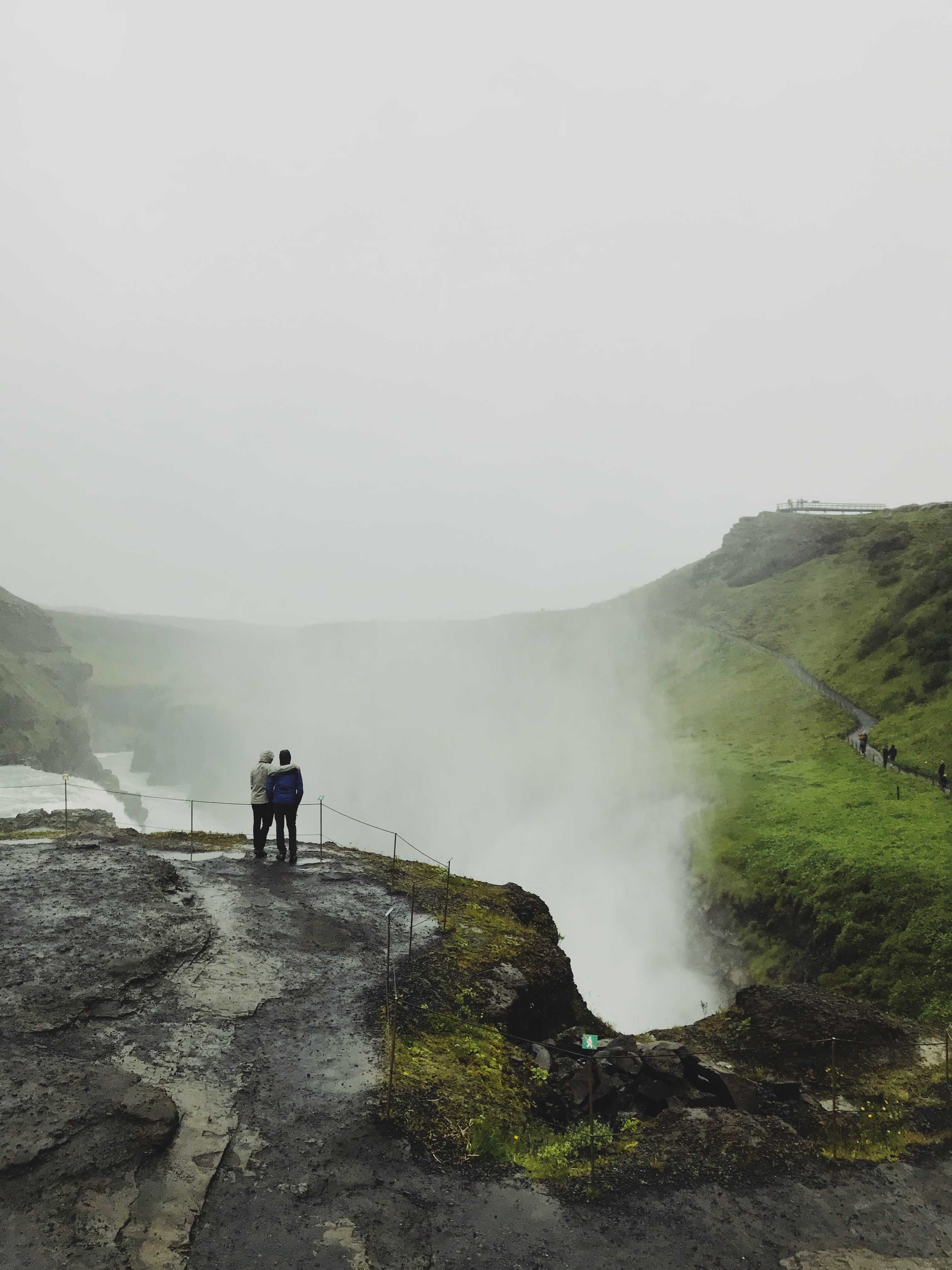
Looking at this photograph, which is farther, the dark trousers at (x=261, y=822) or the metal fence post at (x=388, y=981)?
the dark trousers at (x=261, y=822)

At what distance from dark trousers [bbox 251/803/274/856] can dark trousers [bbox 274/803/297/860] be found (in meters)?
0.16

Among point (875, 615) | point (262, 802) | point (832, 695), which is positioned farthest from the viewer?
point (875, 615)

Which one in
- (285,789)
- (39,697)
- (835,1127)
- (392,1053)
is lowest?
(835,1127)

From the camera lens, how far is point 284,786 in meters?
15.9

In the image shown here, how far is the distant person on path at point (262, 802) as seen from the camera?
16.1 metres

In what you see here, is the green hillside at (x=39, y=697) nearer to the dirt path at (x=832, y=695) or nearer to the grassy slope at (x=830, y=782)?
the grassy slope at (x=830, y=782)

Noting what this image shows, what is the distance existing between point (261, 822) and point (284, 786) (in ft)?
6.14

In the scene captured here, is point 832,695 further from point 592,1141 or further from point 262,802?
point 592,1141

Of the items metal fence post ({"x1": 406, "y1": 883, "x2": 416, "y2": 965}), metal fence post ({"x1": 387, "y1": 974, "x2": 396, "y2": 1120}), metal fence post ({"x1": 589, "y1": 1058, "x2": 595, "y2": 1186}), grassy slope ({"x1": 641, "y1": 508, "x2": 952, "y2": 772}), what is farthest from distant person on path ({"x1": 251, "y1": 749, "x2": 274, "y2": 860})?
grassy slope ({"x1": 641, "y1": 508, "x2": 952, "y2": 772})

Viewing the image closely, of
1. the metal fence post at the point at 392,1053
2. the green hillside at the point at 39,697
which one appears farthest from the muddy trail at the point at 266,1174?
the green hillside at the point at 39,697

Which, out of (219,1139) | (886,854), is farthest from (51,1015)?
(886,854)

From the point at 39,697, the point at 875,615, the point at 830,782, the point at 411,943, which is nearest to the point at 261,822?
the point at 411,943

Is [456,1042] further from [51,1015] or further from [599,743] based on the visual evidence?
[599,743]

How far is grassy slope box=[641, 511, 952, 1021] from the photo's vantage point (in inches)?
974
